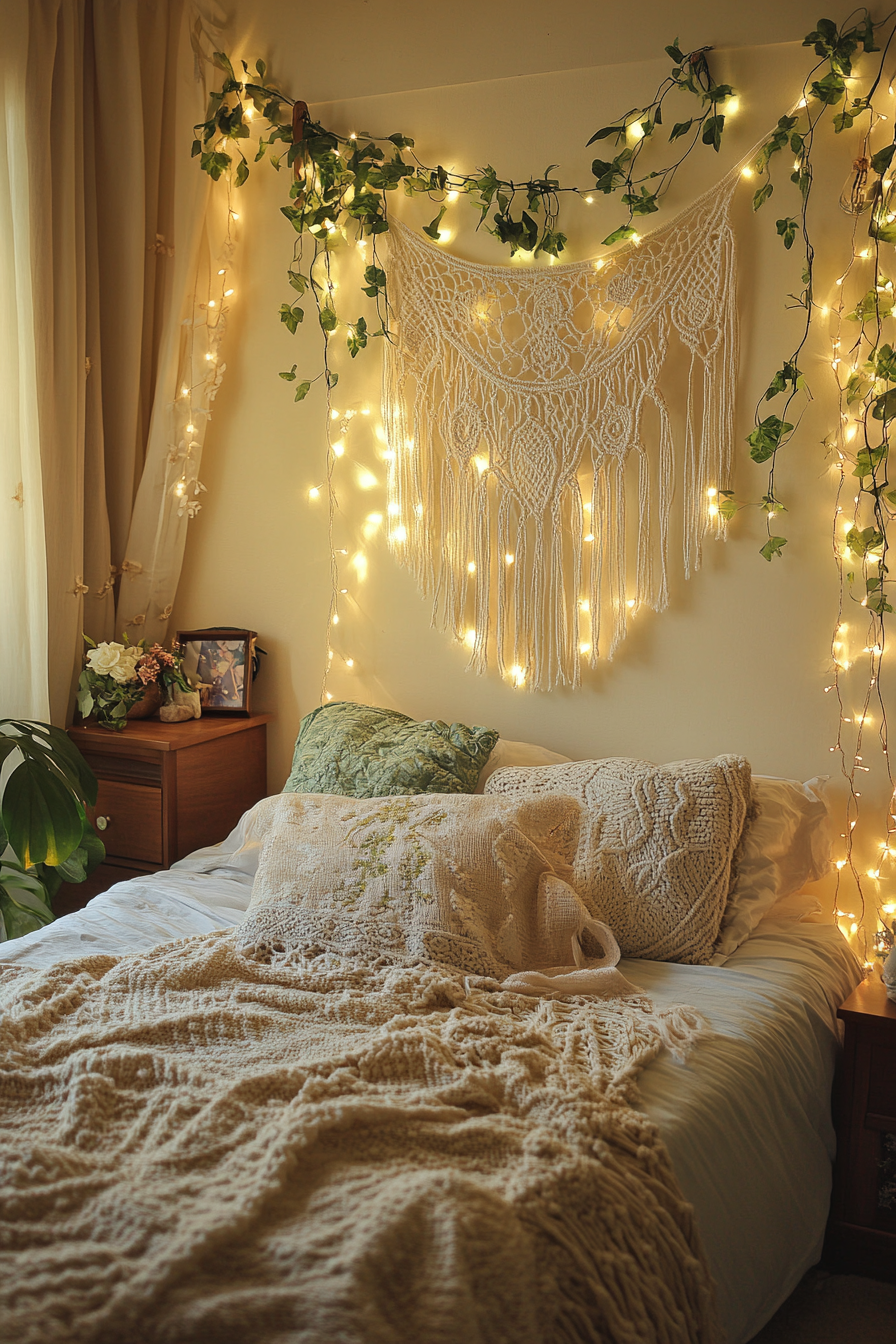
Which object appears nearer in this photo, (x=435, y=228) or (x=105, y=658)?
(x=435, y=228)

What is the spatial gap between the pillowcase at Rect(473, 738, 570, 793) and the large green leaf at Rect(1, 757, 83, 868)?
869 mm

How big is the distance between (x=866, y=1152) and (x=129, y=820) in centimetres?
172

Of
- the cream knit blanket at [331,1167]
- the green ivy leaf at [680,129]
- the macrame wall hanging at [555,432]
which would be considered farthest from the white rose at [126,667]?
the green ivy leaf at [680,129]

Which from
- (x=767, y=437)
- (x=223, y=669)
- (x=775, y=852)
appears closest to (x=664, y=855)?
(x=775, y=852)

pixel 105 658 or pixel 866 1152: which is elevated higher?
pixel 105 658

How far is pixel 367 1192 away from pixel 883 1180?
3.41ft

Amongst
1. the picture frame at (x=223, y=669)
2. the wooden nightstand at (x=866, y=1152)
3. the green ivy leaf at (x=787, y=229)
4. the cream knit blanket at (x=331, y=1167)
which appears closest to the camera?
the cream knit blanket at (x=331, y=1167)

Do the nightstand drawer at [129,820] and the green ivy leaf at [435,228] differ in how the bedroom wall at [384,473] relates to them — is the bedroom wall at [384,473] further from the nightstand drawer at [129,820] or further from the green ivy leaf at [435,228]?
the nightstand drawer at [129,820]

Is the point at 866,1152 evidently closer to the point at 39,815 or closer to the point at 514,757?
the point at 514,757

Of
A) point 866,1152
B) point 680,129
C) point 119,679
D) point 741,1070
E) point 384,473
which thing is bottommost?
point 866,1152

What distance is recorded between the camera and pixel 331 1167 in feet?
3.68

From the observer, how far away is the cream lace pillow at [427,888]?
1.65 m

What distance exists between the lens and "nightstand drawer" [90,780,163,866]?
2449 mm

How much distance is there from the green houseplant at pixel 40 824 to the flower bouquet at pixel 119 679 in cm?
15
